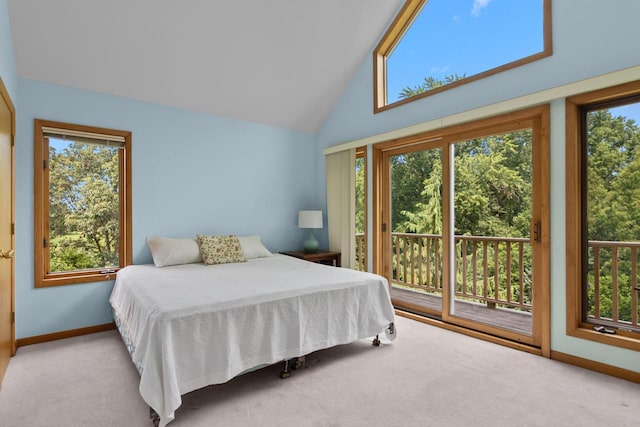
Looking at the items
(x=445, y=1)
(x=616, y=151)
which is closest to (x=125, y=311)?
(x=616, y=151)

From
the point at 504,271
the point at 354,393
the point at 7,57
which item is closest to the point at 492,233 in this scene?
the point at 504,271

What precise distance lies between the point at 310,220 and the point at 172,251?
168 cm

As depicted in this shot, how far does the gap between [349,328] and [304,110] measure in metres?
2.94

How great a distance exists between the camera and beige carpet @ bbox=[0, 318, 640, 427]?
181 centimetres

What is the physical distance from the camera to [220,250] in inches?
138

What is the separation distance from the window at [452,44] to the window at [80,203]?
2976 mm

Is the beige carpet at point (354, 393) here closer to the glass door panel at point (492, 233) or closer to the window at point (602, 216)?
the window at point (602, 216)

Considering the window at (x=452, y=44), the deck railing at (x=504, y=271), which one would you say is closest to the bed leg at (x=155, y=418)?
the deck railing at (x=504, y=271)

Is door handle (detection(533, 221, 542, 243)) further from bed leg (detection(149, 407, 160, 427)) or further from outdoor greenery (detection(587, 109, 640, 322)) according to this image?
bed leg (detection(149, 407, 160, 427))

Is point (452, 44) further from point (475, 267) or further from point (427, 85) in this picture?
point (475, 267)

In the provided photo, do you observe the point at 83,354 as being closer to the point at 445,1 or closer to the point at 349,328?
the point at 349,328

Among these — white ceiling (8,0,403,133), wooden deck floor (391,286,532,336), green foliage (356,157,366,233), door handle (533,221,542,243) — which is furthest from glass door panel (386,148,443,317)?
white ceiling (8,0,403,133)

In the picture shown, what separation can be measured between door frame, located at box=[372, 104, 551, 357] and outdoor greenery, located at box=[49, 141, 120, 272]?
285 centimetres

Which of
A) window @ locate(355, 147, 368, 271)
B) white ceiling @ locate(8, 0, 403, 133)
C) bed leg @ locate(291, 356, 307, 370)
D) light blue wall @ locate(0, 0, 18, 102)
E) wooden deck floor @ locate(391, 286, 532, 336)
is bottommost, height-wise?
wooden deck floor @ locate(391, 286, 532, 336)
